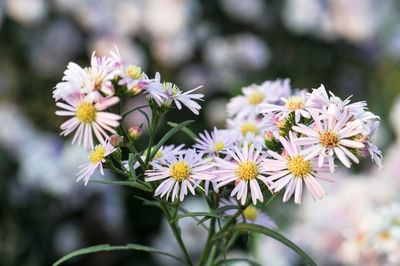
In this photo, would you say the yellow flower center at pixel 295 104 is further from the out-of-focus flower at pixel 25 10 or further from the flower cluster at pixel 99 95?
the out-of-focus flower at pixel 25 10

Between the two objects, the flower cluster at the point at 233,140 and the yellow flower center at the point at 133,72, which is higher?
the yellow flower center at the point at 133,72

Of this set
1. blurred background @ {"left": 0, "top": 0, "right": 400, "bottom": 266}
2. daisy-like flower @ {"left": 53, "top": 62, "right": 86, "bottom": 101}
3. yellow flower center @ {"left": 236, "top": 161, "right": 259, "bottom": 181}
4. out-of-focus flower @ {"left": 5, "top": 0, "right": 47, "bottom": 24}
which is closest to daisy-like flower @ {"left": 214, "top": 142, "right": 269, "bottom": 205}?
yellow flower center @ {"left": 236, "top": 161, "right": 259, "bottom": 181}

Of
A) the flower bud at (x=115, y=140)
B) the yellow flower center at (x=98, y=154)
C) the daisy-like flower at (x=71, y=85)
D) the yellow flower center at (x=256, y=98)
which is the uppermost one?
the yellow flower center at (x=256, y=98)

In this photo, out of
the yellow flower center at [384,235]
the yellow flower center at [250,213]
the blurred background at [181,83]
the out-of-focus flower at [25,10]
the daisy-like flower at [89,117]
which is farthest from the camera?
the out-of-focus flower at [25,10]

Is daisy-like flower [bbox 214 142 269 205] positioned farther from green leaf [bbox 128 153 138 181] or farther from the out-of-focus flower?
the out-of-focus flower

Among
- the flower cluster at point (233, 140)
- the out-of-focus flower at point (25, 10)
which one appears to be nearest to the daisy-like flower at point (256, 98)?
the flower cluster at point (233, 140)

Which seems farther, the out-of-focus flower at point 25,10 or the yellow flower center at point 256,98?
the out-of-focus flower at point 25,10

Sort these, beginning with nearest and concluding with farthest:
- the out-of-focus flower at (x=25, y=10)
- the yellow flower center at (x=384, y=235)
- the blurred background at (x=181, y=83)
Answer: the yellow flower center at (x=384, y=235), the blurred background at (x=181, y=83), the out-of-focus flower at (x=25, y=10)
